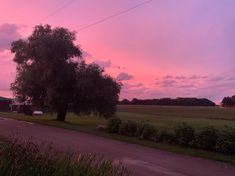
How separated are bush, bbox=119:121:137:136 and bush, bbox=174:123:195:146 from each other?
16.5ft

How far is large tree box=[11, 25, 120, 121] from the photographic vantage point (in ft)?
150

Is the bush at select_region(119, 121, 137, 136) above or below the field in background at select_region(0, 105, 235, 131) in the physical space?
below

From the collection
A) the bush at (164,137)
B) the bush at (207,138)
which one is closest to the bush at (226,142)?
the bush at (207,138)

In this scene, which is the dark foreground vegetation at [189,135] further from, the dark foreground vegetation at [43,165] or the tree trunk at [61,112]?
the tree trunk at [61,112]

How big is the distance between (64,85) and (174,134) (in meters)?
23.2

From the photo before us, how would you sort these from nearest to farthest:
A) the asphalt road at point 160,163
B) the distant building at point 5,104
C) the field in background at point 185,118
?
1. the asphalt road at point 160,163
2. the field in background at point 185,118
3. the distant building at point 5,104

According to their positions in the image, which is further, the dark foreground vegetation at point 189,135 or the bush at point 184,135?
the bush at point 184,135

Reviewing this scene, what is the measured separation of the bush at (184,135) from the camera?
77.5 ft

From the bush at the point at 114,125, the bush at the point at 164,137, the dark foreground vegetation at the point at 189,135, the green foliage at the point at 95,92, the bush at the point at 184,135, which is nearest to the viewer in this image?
the dark foreground vegetation at the point at 189,135

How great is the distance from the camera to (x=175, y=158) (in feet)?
61.6

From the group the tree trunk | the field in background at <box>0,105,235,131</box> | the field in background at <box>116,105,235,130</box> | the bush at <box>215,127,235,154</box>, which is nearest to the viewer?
the bush at <box>215,127,235,154</box>

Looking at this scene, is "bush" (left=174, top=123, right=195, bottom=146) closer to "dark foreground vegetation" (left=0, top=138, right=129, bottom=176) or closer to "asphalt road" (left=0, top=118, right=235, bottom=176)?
"asphalt road" (left=0, top=118, right=235, bottom=176)

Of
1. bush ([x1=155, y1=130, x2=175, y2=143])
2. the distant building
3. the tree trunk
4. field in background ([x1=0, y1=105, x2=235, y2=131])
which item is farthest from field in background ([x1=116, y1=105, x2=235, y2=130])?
the distant building

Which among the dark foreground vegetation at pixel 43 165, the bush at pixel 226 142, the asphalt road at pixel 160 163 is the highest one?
the bush at pixel 226 142
